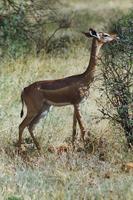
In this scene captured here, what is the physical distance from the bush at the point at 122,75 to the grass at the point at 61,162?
0.25 meters

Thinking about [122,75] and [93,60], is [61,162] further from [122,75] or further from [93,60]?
[93,60]

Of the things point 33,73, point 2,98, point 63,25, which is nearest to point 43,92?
point 2,98

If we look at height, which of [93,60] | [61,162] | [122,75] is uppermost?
[93,60]

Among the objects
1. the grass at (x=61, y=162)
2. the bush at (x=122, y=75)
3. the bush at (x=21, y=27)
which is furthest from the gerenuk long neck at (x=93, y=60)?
the bush at (x=21, y=27)

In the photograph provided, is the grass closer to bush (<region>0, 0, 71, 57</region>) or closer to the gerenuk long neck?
the gerenuk long neck

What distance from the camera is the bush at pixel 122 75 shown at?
921 cm

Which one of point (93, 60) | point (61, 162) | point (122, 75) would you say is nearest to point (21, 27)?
point (93, 60)

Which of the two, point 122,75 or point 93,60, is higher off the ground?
point 93,60

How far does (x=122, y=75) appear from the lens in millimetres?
9445

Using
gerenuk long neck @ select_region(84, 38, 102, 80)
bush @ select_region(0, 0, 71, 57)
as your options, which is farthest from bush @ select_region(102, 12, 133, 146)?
bush @ select_region(0, 0, 71, 57)

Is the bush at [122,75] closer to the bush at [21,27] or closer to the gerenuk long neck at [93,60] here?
the gerenuk long neck at [93,60]

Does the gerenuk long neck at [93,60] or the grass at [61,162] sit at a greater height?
the gerenuk long neck at [93,60]

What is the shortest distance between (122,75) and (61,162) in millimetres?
1846

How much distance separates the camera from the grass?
716 centimetres
